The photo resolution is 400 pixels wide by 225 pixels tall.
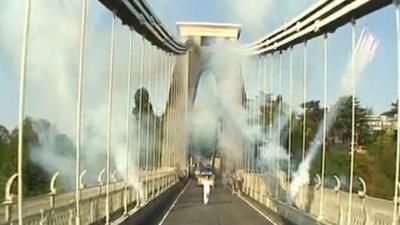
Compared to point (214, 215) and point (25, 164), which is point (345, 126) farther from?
point (25, 164)

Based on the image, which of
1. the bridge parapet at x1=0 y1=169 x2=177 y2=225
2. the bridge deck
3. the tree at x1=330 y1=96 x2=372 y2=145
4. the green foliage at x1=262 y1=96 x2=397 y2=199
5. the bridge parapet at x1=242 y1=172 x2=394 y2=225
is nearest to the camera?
the bridge parapet at x1=0 y1=169 x2=177 y2=225

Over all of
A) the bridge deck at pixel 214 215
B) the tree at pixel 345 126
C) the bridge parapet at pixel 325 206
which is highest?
the tree at pixel 345 126

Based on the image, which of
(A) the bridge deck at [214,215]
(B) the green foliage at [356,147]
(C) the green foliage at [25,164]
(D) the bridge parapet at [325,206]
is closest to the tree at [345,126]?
(B) the green foliage at [356,147]

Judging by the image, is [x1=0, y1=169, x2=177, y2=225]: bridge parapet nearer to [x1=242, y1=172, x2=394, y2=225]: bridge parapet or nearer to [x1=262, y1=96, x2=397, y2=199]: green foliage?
[x1=242, y1=172, x2=394, y2=225]: bridge parapet

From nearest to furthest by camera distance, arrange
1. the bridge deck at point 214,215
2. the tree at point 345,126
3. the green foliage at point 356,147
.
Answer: the bridge deck at point 214,215, the green foliage at point 356,147, the tree at point 345,126

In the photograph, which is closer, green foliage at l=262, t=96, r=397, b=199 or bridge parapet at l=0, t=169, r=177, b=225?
bridge parapet at l=0, t=169, r=177, b=225

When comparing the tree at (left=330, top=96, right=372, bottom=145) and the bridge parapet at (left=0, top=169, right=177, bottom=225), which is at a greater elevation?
the tree at (left=330, top=96, right=372, bottom=145)

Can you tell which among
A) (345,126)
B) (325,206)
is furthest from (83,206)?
(345,126)

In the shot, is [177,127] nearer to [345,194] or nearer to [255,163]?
[255,163]

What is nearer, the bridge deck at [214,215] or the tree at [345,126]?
the bridge deck at [214,215]

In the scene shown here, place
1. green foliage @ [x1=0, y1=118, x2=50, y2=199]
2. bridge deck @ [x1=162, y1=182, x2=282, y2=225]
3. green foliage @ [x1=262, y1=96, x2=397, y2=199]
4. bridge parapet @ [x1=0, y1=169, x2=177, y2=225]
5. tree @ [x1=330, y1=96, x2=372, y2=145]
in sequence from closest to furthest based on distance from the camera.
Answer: bridge parapet @ [x1=0, y1=169, x2=177, y2=225]
green foliage @ [x1=0, y1=118, x2=50, y2=199]
bridge deck @ [x1=162, y1=182, x2=282, y2=225]
green foliage @ [x1=262, y1=96, x2=397, y2=199]
tree @ [x1=330, y1=96, x2=372, y2=145]

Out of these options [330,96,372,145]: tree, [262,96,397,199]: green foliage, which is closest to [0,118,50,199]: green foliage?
[262,96,397,199]: green foliage

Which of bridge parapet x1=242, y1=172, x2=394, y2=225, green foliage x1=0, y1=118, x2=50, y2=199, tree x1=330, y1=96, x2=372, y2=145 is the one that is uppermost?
tree x1=330, y1=96, x2=372, y2=145

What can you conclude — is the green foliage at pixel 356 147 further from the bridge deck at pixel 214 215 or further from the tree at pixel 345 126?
the bridge deck at pixel 214 215
